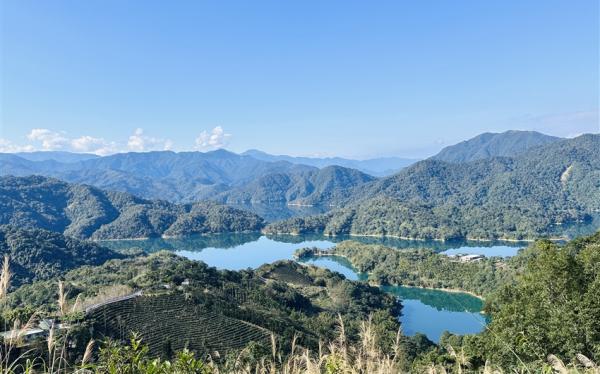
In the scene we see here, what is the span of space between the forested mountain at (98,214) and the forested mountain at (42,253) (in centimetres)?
3703

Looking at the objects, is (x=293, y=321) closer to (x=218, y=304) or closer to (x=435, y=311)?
(x=218, y=304)

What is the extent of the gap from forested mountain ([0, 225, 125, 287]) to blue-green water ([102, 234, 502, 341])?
59.9ft

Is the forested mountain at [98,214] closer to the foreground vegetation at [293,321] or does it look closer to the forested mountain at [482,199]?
the forested mountain at [482,199]

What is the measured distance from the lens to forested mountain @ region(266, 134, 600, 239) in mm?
90562

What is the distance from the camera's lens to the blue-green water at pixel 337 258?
38875 mm

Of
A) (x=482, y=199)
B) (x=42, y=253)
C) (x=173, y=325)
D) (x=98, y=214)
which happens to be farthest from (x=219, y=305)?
(x=482, y=199)

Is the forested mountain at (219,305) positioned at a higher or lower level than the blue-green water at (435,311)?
higher

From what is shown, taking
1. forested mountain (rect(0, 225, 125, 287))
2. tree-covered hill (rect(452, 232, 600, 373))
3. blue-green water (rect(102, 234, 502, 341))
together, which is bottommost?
blue-green water (rect(102, 234, 502, 341))

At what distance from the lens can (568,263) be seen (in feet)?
30.4

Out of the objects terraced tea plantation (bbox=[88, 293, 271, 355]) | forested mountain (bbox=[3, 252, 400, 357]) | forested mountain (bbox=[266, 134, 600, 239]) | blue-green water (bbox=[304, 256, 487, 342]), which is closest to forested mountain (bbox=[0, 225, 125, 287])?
forested mountain (bbox=[3, 252, 400, 357])

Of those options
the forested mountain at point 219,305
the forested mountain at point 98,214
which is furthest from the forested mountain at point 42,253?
the forested mountain at point 98,214

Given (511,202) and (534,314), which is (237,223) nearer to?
(511,202)

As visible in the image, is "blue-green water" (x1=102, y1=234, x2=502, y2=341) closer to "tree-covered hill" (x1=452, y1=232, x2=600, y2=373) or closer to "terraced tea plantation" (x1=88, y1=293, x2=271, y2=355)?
"terraced tea plantation" (x1=88, y1=293, x2=271, y2=355)

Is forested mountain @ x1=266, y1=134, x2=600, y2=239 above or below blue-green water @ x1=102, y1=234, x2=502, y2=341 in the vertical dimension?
above
